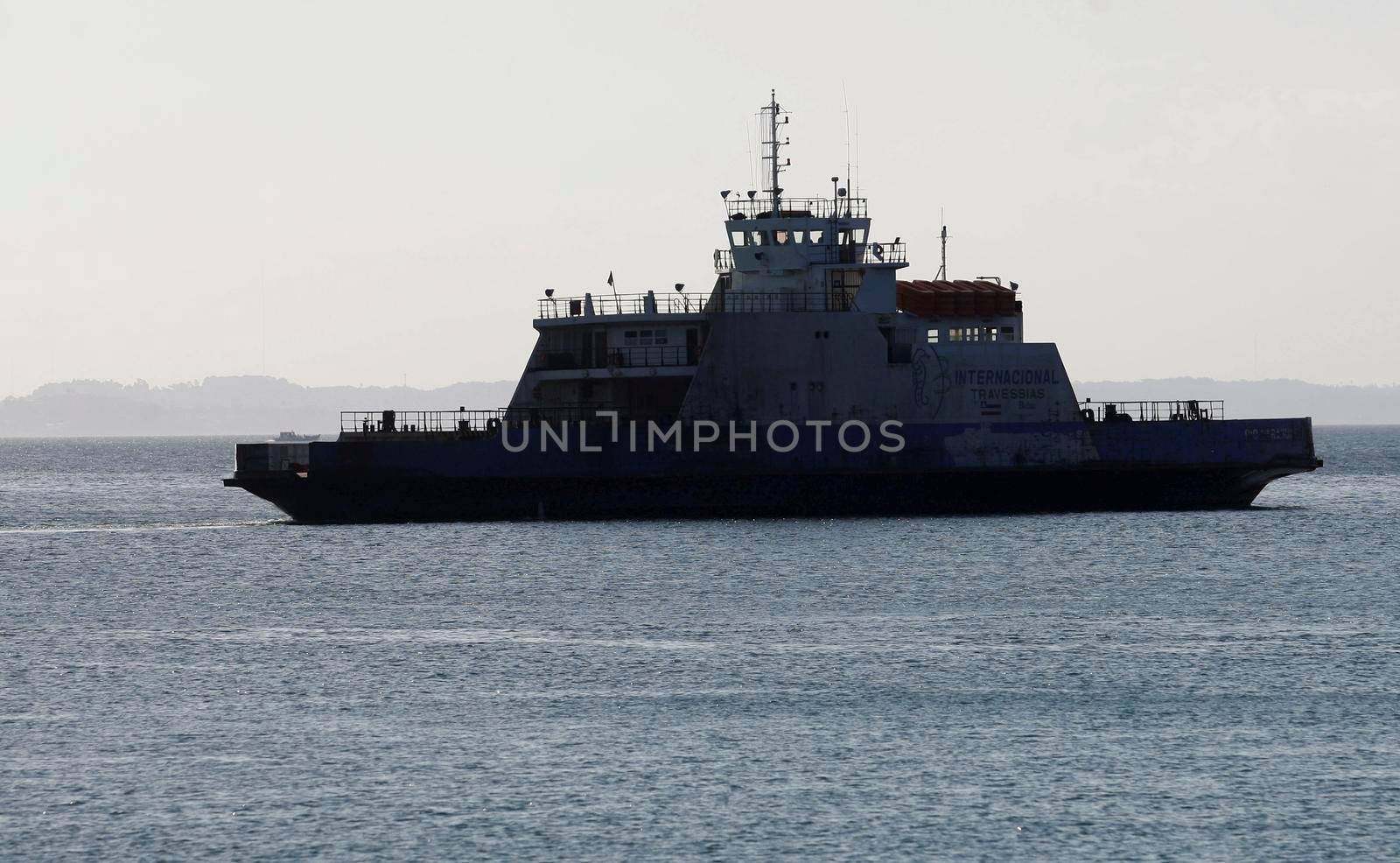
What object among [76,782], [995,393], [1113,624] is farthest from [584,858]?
[995,393]

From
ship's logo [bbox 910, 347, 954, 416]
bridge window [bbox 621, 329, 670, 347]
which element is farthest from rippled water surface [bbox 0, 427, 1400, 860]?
bridge window [bbox 621, 329, 670, 347]

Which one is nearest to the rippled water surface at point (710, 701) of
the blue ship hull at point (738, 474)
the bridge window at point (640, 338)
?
the blue ship hull at point (738, 474)

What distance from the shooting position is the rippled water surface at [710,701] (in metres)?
15.8

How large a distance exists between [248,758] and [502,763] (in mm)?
2733

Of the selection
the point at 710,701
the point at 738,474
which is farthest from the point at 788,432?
the point at 710,701

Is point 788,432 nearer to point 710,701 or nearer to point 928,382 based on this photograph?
point 928,382

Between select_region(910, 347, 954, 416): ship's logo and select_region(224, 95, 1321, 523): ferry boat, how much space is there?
0.05m

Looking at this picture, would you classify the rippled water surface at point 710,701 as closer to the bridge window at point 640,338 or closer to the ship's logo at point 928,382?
the ship's logo at point 928,382

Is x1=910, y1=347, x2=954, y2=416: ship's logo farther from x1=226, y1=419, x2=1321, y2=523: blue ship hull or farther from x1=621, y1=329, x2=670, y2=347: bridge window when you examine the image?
x1=621, y1=329, x2=670, y2=347: bridge window

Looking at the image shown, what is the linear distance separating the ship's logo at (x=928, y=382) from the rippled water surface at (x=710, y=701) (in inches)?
222

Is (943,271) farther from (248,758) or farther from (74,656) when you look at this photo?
(248,758)

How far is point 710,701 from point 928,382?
2490 centimetres

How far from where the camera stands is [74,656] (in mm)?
25672

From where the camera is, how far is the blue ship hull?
4384 cm
